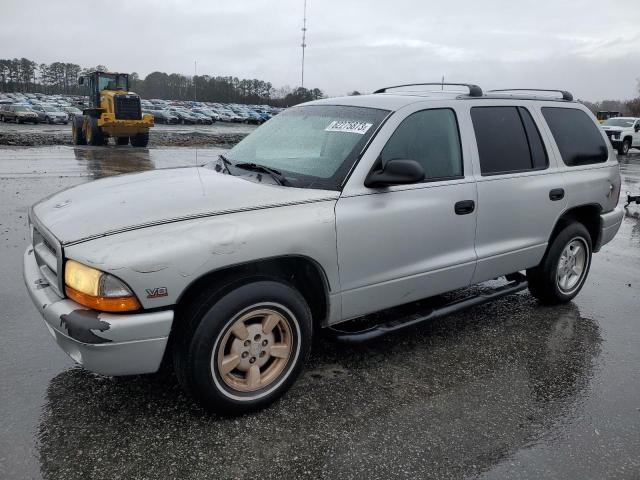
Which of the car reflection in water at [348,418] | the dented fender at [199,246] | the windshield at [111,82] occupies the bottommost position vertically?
the car reflection in water at [348,418]

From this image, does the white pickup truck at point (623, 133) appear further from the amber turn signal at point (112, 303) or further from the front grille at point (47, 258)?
the amber turn signal at point (112, 303)

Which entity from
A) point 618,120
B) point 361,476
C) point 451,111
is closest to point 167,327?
point 361,476

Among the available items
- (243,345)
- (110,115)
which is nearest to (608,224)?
→ (243,345)

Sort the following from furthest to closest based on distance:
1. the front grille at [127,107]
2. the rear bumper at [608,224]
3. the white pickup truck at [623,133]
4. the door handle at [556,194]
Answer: the white pickup truck at [623,133] → the front grille at [127,107] → the rear bumper at [608,224] → the door handle at [556,194]

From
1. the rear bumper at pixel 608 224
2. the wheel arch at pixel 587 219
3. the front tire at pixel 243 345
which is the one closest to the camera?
the front tire at pixel 243 345

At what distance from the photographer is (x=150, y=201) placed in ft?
9.70

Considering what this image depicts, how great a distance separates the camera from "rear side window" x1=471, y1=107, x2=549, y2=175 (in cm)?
392

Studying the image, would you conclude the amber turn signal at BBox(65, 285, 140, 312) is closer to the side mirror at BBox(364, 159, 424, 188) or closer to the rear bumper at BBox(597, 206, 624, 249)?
the side mirror at BBox(364, 159, 424, 188)

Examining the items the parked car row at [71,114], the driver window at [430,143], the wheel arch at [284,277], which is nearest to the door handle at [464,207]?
the driver window at [430,143]

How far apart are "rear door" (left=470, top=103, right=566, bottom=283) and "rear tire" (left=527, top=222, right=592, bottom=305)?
18cm

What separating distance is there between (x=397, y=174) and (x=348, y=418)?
4.75 feet

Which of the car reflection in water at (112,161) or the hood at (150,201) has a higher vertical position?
the hood at (150,201)

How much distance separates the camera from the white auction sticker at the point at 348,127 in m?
3.46

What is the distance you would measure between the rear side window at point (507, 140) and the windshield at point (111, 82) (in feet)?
70.7
